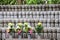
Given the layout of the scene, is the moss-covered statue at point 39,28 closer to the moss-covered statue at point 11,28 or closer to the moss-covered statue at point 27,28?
the moss-covered statue at point 27,28

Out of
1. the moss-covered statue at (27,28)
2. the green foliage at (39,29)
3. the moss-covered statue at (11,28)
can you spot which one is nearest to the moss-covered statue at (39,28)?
the green foliage at (39,29)

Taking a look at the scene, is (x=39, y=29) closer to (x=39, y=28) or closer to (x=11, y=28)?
(x=39, y=28)

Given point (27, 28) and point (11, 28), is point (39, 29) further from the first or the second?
point (11, 28)

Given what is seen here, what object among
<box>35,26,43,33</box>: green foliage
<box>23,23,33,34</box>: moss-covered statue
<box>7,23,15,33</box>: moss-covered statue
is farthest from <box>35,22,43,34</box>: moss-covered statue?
<box>7,23,15,33</box>: moss-covered statue

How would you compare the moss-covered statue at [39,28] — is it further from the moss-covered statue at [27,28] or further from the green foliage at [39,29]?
the moss-covered statue at [27,28]

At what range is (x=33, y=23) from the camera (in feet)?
23.0

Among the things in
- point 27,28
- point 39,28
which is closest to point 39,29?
point 39,28

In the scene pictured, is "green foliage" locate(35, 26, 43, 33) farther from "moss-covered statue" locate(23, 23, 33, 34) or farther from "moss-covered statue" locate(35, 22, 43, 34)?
"moss-covered statue" locate(23, 23, 33, 34)

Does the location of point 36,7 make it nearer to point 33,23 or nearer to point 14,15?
point 14,15

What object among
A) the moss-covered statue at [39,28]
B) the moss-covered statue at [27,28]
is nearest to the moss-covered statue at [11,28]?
the moss-covered statue at [27,28]

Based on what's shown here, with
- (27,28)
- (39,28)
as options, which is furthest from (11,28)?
(39,28)

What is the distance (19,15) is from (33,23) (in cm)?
195

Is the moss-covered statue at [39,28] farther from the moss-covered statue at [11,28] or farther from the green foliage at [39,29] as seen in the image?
the moss-covered statue at [11,28]

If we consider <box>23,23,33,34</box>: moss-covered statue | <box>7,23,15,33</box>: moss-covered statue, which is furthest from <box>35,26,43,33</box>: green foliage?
<box>7,23,15,33</box>: moss-covered statue
